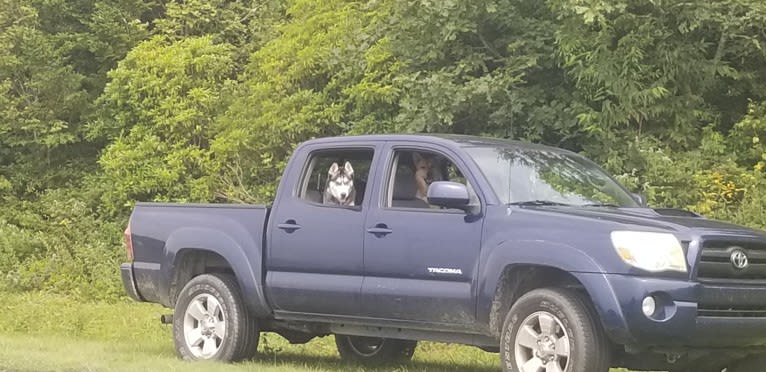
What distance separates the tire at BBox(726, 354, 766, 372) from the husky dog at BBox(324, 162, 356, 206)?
3.04 m

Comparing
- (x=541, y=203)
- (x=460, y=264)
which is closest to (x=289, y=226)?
(x=460, y=264)

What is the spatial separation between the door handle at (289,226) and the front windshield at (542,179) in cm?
151

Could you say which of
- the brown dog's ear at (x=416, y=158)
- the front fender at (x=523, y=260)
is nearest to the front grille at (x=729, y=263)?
the front fender at (x=523, y=260)

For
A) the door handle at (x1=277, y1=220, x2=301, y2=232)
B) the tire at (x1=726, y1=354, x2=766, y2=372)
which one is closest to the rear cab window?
the door handle at (x1=277, y1=220, x2=301, y2=232)

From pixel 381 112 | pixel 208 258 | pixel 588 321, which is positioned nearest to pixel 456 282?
pixel 588 321

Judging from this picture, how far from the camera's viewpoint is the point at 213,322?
939 centimetres

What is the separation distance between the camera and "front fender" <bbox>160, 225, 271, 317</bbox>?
895cm

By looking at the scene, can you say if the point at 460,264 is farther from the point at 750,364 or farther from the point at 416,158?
the point at 750,364

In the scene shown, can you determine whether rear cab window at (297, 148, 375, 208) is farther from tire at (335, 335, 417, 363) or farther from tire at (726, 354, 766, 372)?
tire at (726, 354, 766, 372)

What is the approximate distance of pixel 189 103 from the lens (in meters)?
22.0

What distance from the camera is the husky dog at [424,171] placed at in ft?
28.0

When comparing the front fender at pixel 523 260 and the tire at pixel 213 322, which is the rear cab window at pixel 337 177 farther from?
the front fender at pixel 523 260

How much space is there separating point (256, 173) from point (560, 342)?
14.1m

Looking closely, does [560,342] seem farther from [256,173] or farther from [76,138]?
[76,138]
